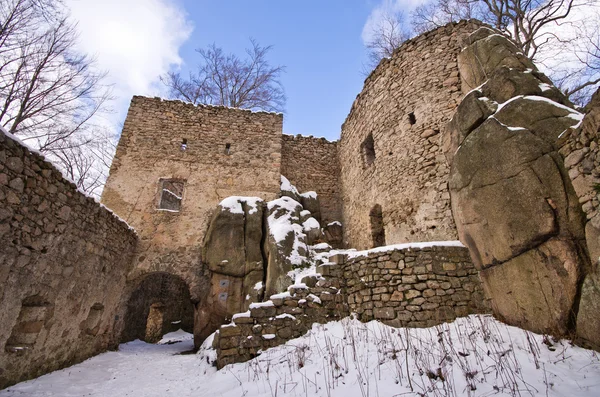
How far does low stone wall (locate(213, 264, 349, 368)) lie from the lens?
5235 mm

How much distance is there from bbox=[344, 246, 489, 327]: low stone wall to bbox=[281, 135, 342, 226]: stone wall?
235 inches

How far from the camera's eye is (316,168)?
12742 mm

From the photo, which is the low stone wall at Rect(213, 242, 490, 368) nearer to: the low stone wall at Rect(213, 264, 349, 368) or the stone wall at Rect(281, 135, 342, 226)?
the low stone wall at Rect(213, 264, 349, 368)

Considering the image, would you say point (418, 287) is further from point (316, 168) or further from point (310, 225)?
point (316, 168)

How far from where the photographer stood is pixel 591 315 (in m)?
3.33

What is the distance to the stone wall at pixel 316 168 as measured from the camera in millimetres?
12125

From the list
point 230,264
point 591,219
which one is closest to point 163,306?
point 230,264

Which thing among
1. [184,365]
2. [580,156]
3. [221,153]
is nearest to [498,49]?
[580,156]

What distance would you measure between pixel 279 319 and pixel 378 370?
90.5 inches

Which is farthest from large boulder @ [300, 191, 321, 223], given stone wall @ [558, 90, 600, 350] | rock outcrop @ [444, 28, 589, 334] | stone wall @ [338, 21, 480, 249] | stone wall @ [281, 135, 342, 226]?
stone wall @ [558, 90, 600, 350]

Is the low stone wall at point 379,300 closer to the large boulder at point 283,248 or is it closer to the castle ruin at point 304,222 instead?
the castle ruin at point 304,222

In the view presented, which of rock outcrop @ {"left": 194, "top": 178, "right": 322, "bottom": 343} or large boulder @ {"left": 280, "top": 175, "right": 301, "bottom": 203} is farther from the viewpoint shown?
large boulder @ {"left": 280, "top": 175, "right": 301, "bottom": 203}

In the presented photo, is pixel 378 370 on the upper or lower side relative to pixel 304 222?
lower

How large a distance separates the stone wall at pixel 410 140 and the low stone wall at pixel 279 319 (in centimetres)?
277
